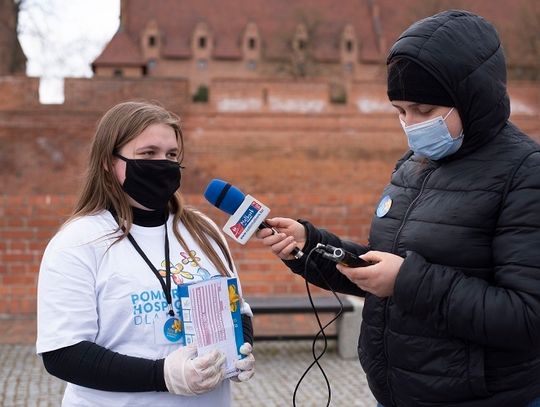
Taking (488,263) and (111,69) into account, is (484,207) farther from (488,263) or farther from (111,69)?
(111,69)

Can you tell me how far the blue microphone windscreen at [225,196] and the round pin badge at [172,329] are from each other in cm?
43

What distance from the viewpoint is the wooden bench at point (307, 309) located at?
19.9 ft

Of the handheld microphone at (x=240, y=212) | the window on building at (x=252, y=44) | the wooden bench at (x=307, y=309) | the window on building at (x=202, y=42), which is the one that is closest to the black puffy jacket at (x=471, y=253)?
the handheld microphone at (x=240, y=212)

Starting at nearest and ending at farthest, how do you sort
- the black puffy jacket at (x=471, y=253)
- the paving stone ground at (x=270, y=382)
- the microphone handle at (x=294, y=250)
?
the black puffy jacket at (x=471, y=253) < the microphone handle at (x=294, y=250) < the paving stone ground at (x=270, y=382)

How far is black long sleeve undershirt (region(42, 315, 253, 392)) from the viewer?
194cm

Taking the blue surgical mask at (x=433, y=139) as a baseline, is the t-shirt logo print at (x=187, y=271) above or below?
below

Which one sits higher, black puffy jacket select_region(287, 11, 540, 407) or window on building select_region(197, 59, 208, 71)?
window on building select_region(197, 59, 208, 71)

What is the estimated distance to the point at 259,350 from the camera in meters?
6.50

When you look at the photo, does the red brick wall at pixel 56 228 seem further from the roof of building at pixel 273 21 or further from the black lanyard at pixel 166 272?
the roof of building at pixel 273 21

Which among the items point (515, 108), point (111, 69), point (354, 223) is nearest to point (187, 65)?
point (111, 69)

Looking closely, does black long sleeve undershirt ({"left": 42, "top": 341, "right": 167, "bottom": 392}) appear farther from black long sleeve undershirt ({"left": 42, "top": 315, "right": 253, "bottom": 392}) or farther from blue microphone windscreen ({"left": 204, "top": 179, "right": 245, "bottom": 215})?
blue microphone windscreen ({"left": 204, "top": 179, "right": 245, "bottom": 215})

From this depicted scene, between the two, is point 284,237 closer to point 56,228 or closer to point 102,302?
point 102,302

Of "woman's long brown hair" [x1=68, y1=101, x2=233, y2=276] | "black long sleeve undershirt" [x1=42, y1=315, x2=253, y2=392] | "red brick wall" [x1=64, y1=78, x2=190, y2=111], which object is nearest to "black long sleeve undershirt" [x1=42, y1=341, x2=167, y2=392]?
"black long sleeve undershirt" [x1=42, y1=315, x2=253, y2=392]

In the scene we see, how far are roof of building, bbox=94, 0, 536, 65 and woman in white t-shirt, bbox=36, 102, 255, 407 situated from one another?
38476 mm
